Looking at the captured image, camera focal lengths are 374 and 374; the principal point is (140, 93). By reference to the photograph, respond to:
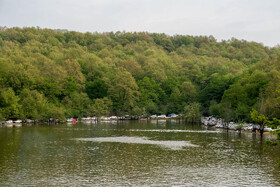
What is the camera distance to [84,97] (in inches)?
4464

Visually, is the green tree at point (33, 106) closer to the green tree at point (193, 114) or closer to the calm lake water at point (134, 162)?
the calm lake water at point (134, 162)

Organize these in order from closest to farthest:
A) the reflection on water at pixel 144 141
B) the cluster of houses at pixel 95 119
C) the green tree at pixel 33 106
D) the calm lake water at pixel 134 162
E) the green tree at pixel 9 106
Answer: the calm lake water at pixel 134 162 → the reflection on water at pixel 144 141 → the green tree at pixel 9 106 → the cluster of houses at pixel 95 119 → the green tree at pixel 33 106

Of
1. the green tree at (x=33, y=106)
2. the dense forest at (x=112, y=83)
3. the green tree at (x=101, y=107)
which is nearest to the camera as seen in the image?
the dense forest at (x=112, y=83)

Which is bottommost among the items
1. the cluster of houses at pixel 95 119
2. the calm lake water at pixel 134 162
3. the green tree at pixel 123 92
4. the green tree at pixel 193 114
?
the calm lake water at pixel 134 162

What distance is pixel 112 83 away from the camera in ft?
414

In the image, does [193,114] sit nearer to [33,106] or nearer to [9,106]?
[33,106]

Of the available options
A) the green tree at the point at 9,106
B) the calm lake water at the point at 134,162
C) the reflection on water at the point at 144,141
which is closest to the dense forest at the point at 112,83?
the green tree at the point at 9,106

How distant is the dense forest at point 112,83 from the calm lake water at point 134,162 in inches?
839

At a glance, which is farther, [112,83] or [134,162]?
[112,83]

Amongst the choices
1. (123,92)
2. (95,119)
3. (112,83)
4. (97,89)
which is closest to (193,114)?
(95,119)

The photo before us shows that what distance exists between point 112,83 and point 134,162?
8804 centimetres

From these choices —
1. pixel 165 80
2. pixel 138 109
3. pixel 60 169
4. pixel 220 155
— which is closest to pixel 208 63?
pixel 165 80

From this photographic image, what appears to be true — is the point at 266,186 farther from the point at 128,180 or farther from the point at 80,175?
the point at 80,175

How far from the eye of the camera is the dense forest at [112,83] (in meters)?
84.1
